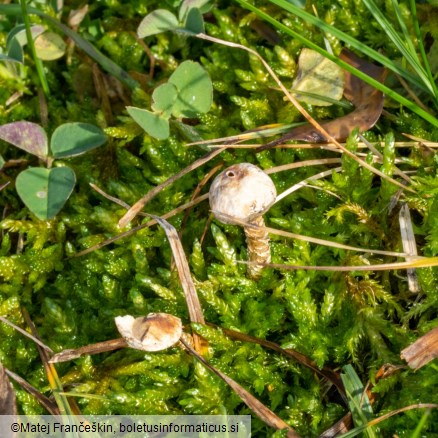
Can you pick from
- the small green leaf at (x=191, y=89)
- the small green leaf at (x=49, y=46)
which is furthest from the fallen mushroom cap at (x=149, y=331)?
the small green leaf at (x=49, y=46)

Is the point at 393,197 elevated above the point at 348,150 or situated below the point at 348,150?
below

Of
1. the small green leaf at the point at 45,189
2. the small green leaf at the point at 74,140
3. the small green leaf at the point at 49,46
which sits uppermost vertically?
the small green leaf at the point at 49,46

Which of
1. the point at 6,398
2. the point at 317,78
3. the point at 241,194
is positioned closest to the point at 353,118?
the point at 317,78

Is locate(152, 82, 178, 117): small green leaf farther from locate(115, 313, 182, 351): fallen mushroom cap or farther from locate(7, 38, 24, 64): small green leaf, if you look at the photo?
locate(115, 313, 182, 351): fallen mushroom cap

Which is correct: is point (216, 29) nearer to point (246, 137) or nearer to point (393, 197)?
point (246, 137)

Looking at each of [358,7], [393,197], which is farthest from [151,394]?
[358,7]

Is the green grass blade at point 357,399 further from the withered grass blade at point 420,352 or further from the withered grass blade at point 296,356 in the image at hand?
the withered grass blade at point 420,352

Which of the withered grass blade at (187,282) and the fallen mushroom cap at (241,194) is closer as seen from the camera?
the fallen mushroom cap at (241,194)
